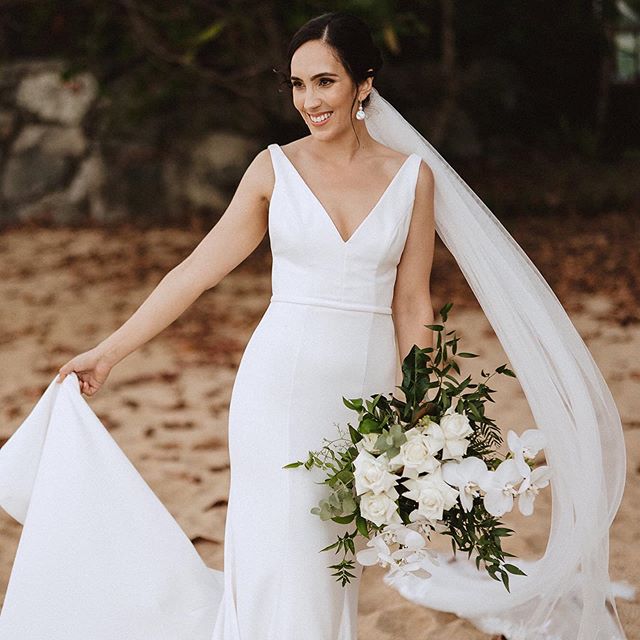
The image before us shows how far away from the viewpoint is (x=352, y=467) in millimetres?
2463

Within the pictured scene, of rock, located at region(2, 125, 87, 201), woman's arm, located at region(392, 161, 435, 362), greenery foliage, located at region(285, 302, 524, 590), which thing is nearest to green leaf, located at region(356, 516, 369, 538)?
greenery foliage, located at region(285, 302, 524, 590)

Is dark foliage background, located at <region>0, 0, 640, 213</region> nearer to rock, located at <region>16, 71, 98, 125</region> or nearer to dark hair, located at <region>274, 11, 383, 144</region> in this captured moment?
rock, located at <region>16, 71, 98, 125</region>

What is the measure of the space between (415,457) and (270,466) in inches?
20.2

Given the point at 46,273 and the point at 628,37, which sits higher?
the point at 628,37

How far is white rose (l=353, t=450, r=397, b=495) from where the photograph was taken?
2336 mm

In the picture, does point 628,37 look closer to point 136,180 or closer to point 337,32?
point 136,180

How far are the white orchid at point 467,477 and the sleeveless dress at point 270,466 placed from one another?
41cm

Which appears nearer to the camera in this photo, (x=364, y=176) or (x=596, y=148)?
(x=364, y=176)

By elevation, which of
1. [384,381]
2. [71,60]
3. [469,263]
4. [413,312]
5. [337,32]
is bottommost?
[384,381]

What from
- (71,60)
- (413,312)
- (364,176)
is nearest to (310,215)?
(364,176)

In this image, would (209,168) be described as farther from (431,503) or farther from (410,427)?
(431,503)

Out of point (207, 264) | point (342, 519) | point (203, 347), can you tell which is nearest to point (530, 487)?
point (342, 519)

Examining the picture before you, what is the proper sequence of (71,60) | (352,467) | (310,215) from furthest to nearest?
(71,60)
(310,215)
(352,467)

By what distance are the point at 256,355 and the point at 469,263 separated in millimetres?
703
